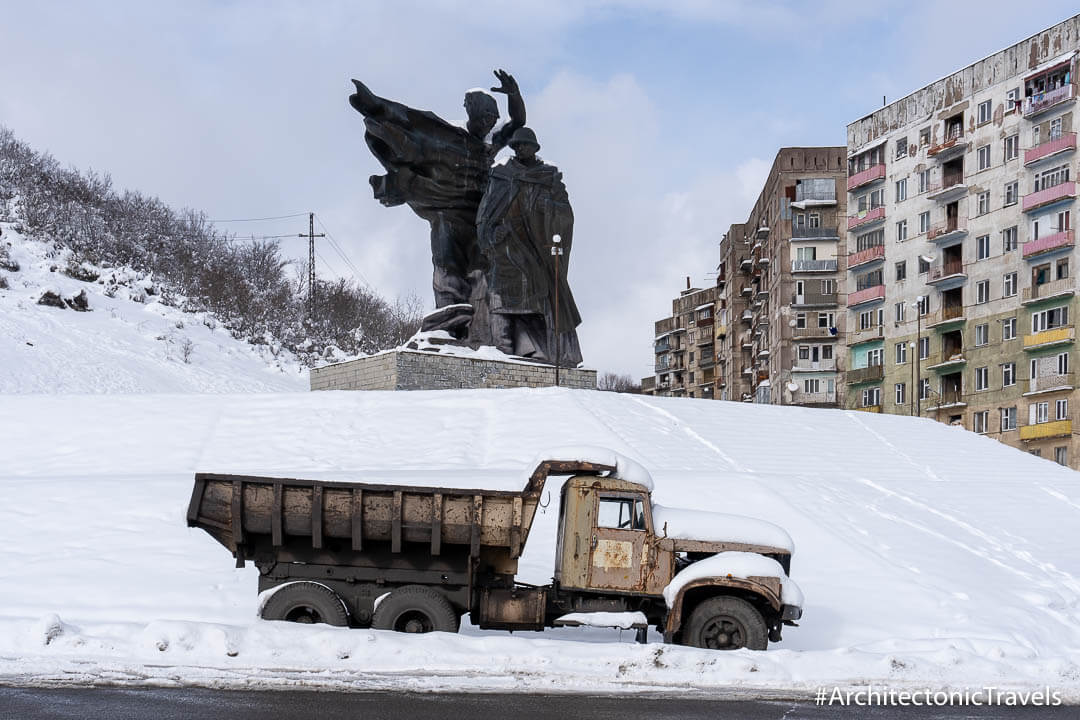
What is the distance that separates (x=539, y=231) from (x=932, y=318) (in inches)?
1196

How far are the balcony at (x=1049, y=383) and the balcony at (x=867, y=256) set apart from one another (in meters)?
12.3

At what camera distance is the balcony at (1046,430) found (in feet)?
155

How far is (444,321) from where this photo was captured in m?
32.9

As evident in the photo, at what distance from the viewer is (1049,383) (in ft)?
159

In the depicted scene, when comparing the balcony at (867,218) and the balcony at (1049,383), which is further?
the balcony at (867,218)

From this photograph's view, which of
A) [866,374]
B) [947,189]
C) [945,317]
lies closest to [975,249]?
[947,189]

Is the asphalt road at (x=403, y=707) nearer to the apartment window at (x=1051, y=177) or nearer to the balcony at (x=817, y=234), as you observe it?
the apartment window at (x=1051, y=177)

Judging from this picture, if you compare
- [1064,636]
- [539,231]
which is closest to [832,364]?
[539,231]

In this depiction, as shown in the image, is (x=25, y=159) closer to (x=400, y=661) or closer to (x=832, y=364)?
(x=832, y=364)

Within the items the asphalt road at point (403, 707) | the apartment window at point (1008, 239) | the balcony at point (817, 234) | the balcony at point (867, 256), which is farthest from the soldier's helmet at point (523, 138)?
the balcony at point (817, 234)

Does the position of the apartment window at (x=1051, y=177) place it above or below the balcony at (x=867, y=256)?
above

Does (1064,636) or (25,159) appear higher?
(25,159)

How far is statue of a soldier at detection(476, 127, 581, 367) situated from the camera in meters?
32.2

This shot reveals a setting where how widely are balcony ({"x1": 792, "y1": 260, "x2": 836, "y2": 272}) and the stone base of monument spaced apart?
3486 centimetres
